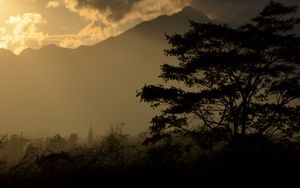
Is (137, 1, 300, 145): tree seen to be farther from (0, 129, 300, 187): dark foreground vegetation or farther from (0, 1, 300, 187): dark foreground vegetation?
(0, 129, 300, 187): dark foreground vegetation

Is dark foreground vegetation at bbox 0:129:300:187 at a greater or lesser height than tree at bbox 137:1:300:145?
lesser

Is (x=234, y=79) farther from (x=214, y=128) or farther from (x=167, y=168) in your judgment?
(x=167, y=168)

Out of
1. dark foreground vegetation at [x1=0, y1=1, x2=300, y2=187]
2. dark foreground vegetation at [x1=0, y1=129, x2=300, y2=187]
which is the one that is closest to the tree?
dark foreground vegetation at [x1=0, y1=1, x2=300, y2=187]

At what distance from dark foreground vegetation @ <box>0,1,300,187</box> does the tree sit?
0.18ft

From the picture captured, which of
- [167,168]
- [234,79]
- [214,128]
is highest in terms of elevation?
[234,79]

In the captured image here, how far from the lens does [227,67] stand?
23.8m

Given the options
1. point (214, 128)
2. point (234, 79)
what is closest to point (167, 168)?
point (214, 128)

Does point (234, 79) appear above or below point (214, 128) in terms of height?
above

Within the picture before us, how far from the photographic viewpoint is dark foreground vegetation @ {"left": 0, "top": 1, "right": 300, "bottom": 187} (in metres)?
19.3

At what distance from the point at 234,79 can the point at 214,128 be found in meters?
3.18

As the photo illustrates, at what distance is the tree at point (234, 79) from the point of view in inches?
910

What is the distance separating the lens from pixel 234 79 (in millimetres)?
24281

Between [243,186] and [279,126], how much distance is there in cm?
687

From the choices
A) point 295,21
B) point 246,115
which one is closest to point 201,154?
point 246,115
